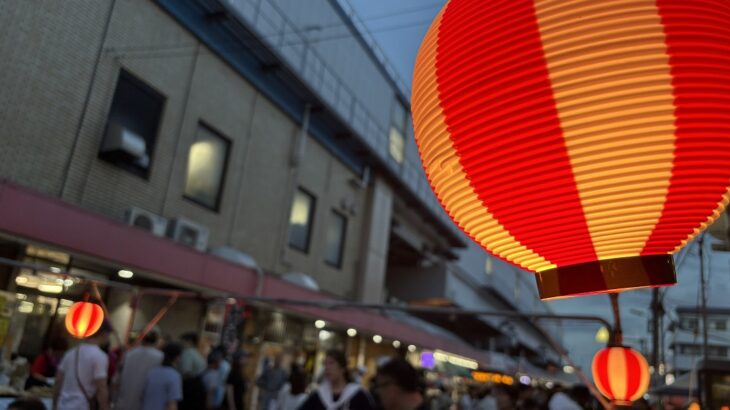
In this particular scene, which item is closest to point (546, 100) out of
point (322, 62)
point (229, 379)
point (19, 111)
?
point (229, 379)

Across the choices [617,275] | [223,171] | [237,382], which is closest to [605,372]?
[617,275]

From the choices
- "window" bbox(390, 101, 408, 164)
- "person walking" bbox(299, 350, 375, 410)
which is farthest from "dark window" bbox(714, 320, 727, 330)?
"person walking" bbox(299, 350, 375, 410)

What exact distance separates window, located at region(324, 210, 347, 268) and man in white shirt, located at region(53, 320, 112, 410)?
12.9 meters

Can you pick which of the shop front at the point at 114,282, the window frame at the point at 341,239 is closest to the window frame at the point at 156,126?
the shop front at the point at 114,282

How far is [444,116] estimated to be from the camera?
236 centimetres

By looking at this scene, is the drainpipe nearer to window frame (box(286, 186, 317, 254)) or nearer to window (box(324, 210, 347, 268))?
window frame (box(286, 186, 317, 254))

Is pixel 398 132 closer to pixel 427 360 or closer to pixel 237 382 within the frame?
pixel 427 360

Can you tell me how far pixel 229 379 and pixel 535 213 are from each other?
26.4 ft

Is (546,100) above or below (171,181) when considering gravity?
below

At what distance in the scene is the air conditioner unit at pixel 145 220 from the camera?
10.4 m

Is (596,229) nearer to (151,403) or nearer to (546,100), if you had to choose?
(546,100)

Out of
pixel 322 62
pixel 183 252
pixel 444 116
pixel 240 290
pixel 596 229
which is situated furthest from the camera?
pixel 322 62

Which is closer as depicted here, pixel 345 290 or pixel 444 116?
pixel 444 116

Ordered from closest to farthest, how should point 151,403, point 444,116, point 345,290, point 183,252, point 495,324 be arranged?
point 444,116
point 151,403
point 183,252
point 345,290
point 495,324
